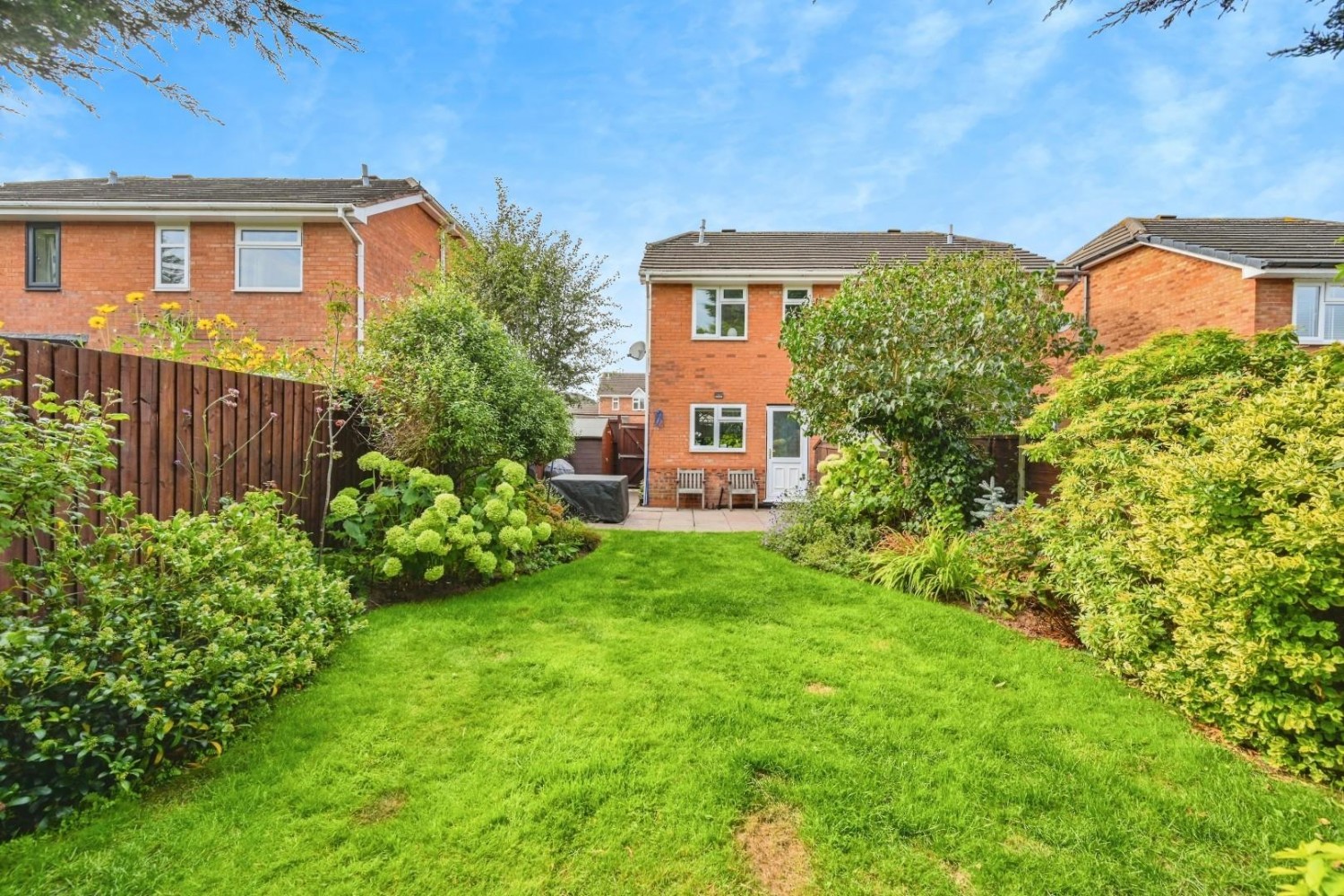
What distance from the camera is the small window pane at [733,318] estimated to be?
509 inches

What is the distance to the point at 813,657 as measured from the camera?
3760 mm

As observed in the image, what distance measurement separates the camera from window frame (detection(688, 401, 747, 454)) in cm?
1270

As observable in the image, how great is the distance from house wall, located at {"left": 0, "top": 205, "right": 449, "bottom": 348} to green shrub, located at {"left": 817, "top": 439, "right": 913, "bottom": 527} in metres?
10.1

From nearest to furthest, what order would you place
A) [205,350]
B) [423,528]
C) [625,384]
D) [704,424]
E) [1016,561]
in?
[423,528] → [1016,561] → [205,350] → [704,424] → [625,384]

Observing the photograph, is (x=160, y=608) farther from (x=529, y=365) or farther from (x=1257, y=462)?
(x=1257, y=462)

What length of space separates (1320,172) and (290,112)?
6254 millimetres

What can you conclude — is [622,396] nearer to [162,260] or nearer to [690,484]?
[690,484]

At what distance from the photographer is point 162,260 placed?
37.2ft

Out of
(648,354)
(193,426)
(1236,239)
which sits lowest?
(193,426)

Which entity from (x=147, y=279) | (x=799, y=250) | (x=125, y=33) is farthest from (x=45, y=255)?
(x=799, y=250)

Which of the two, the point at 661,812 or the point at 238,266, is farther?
A: the point at 238,266

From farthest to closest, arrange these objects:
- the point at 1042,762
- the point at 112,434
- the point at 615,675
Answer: the point at 615,675
the point at 112,434
the point at 1042,762

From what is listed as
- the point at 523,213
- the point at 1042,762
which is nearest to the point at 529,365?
the point at 1042,762

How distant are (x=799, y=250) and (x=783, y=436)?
5082 mm
